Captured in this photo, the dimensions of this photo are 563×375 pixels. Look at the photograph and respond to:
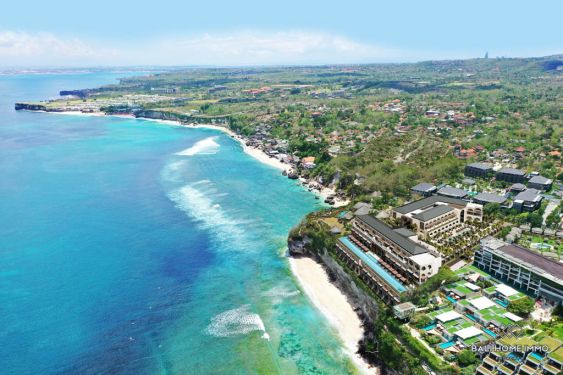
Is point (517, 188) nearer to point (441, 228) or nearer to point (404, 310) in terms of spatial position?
point (441, 228)

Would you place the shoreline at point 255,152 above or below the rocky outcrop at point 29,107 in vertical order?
below

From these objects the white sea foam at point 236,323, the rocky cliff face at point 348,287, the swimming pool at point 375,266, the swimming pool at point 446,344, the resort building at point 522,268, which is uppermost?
the resort building at point 522,268

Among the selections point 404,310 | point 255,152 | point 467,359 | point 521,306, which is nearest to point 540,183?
point 521,306

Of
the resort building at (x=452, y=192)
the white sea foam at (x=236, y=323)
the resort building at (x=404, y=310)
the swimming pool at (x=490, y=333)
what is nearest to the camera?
the swimming pool at (x=490, y=333)

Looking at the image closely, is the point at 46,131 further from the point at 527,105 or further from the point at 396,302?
the point at 527,105

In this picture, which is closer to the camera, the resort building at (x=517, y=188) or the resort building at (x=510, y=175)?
the resort building at (x=517, y=188)

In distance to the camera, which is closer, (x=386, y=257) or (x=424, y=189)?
(x=386, y=257)

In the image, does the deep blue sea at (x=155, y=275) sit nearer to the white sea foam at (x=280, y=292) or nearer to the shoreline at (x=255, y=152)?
Result: the white sea foam at (x=280, y=292)

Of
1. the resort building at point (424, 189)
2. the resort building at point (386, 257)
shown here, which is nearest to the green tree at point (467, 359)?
the resort building at point (386, 257)
